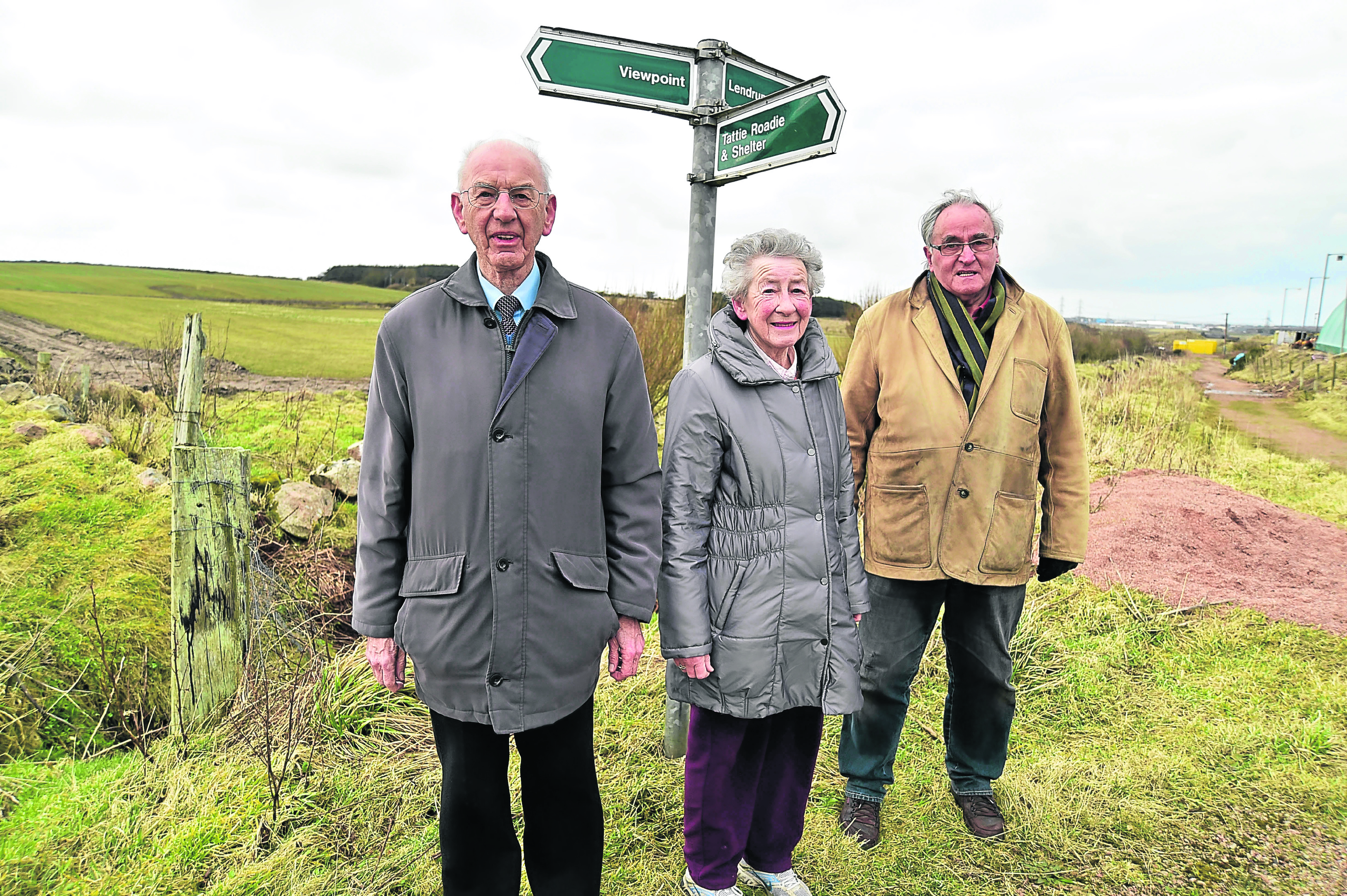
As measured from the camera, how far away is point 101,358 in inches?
381

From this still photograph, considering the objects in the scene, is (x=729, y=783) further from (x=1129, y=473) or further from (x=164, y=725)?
(x=1129, y=473)

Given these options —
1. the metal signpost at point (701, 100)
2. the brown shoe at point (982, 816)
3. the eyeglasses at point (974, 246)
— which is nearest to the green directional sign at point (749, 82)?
the metal signpost at point (701, 100)

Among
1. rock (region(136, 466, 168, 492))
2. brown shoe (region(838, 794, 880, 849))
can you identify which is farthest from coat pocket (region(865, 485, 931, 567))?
rock (region(136, 466, 168, 492))

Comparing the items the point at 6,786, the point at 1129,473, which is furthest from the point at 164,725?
the point at 1129,473

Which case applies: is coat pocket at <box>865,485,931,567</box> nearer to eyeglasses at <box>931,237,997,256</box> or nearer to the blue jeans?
the blue jeans

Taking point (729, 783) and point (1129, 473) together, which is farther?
point (1129, 473)

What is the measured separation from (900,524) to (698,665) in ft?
2.99

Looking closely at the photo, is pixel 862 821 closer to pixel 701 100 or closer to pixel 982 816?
pixel 982 816

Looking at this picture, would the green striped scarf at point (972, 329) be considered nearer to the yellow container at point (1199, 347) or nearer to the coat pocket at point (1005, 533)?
the coat pocket at point (1005, 533)

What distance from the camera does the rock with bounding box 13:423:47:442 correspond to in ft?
20.2

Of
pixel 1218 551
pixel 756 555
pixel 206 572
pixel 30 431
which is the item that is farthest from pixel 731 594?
pixel 30 431

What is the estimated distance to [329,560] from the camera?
17.3 ft

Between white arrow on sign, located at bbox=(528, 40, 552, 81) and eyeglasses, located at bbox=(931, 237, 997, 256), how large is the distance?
1443 mm

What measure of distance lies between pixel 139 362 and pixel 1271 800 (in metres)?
11.1
